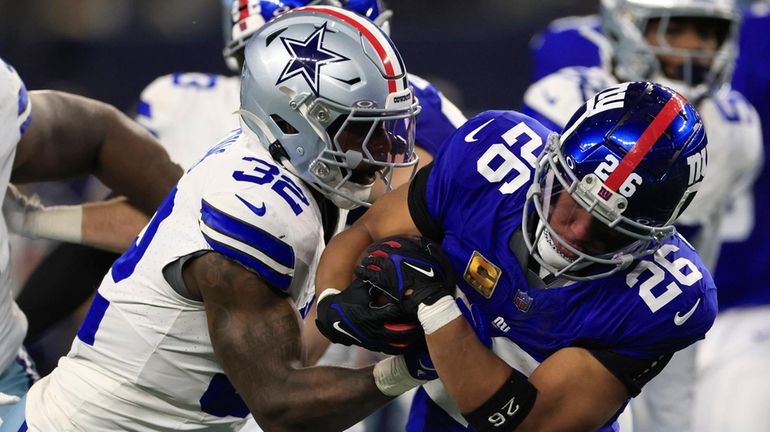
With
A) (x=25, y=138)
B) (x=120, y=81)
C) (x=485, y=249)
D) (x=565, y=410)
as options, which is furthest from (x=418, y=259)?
(x=120, y=81)

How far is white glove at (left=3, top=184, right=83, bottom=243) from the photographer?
12.8 ft

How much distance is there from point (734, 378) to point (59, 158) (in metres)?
3.59

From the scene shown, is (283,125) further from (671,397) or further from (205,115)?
(671,397)

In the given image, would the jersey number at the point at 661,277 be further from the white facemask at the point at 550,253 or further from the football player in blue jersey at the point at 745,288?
the football player in blue jersey at the point at 745,288

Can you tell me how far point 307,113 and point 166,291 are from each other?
51cm

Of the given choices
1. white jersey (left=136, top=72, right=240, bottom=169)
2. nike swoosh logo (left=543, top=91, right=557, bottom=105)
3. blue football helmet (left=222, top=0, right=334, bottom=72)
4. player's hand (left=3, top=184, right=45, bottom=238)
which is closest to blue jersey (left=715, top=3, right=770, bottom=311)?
nike swoosh logo (left=543, top=91, right=557, bottom=105)

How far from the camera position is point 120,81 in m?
7.80

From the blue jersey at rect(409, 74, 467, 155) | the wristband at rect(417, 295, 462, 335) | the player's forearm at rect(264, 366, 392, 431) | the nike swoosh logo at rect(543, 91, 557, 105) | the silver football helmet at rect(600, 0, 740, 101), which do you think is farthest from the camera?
the silver football helmet at rect(600, 0, 740, 101)

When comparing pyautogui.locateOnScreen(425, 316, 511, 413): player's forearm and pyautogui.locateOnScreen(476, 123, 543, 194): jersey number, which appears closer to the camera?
pyautogui.locateOnScreen(425, 316, 511, 413): player's forearm

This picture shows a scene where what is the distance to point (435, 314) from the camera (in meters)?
2.85

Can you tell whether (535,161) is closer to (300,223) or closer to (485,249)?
(485,249)

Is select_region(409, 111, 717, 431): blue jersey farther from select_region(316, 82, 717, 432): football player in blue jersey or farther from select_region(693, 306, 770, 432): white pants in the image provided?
select_region(693, 306, 770, 432): white pants

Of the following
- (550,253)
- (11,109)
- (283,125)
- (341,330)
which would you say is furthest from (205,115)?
(550,253)

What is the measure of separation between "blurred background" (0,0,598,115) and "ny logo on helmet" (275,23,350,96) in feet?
Answer: 13.8
